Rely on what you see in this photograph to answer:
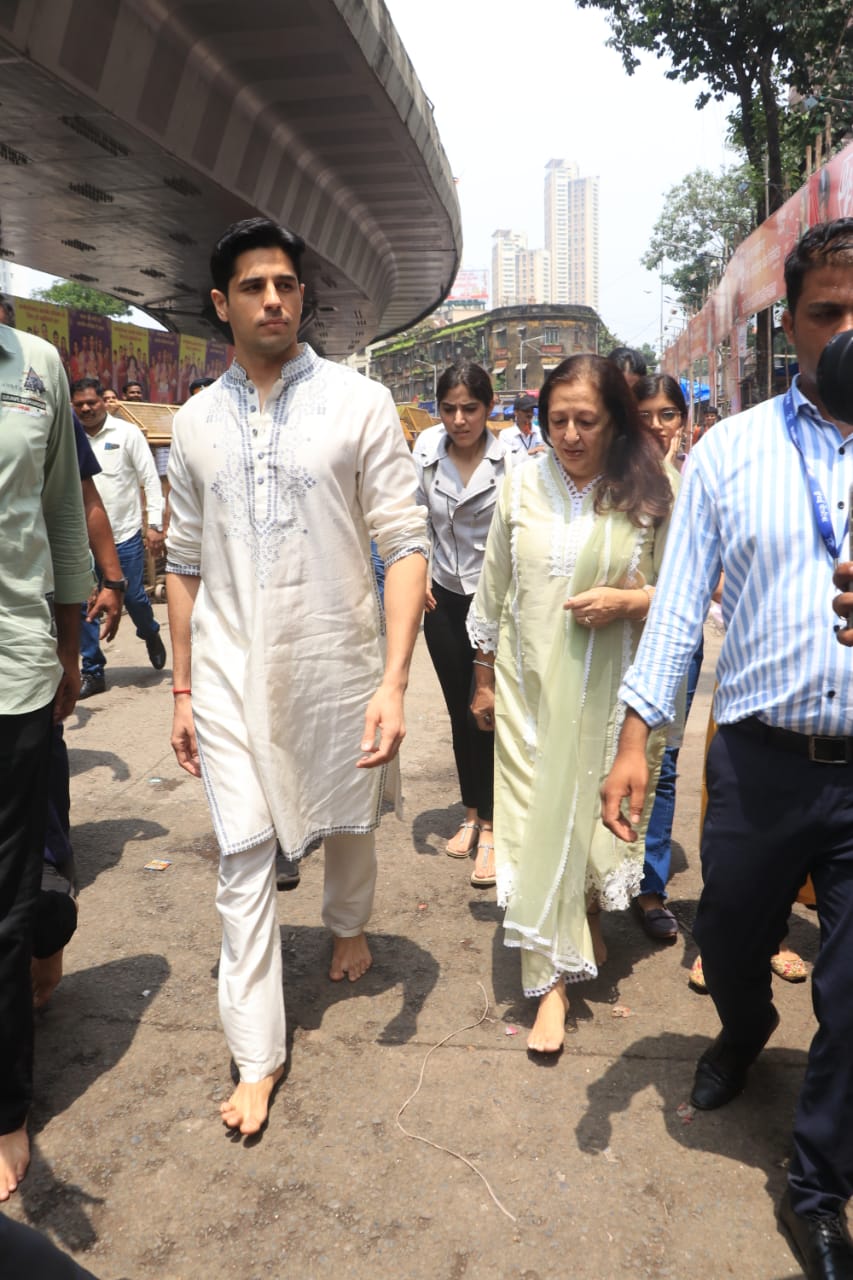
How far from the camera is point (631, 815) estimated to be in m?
2.16

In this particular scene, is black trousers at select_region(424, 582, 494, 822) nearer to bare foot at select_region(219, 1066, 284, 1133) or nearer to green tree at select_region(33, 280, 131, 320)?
bare foot at select_region(219, 1066, 284, 1133)

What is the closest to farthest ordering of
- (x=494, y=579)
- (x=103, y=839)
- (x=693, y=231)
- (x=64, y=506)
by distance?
1. (x=64, y=506)
2. (x=494, y=579)
3. (x=103, y=839)
4. (x=693, y=231)

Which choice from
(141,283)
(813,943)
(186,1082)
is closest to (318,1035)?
(186,1082)

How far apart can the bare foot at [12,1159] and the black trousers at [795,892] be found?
1.59 m

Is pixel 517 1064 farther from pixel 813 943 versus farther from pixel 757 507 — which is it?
pixel 757 507

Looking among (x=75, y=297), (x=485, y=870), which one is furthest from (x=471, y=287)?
(x=485, y=870)

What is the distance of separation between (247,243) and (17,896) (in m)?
1.65

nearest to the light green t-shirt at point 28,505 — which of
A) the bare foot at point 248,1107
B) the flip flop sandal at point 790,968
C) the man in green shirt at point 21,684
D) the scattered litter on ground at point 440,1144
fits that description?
the man in green shirt at point 21,684

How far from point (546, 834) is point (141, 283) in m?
19.5

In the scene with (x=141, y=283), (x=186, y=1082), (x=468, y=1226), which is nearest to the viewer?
(x=468, y=1226)

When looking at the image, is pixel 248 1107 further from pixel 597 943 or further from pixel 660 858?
pixel 660 858

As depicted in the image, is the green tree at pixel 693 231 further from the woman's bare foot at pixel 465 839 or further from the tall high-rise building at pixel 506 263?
Result: the tall high-rise building at pixel 506 263

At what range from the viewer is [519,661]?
314 cm

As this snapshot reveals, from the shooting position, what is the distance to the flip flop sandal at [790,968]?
10.2 ft
